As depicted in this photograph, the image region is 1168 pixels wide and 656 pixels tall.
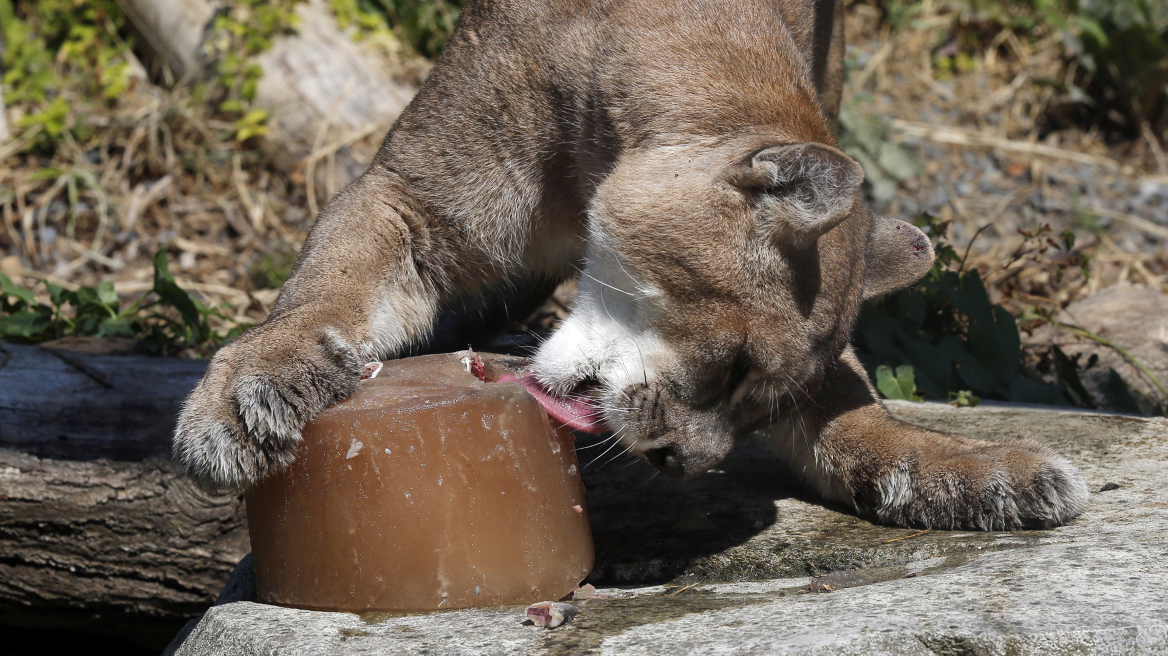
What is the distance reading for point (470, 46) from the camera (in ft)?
11.7

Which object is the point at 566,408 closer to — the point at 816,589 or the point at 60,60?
the point at 816,589

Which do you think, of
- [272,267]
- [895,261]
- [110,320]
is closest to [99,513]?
[110,320]

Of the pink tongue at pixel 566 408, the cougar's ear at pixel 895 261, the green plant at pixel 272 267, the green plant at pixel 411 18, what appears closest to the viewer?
the pink tongue at pixel 566 408

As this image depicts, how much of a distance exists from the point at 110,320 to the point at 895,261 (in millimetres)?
3735

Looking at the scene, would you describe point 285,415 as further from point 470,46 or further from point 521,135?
point 470,46

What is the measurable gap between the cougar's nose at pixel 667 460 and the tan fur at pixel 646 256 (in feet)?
0.05

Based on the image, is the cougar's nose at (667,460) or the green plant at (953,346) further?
the green plant at (953,346)

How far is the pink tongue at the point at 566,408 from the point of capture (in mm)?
2770

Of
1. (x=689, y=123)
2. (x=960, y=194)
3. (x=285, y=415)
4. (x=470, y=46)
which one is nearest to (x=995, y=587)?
(x=689, y=123)

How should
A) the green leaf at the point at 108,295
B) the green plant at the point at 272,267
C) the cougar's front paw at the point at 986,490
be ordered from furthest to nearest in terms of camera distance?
the green plant at the point at 272,267, the green leaf at the point at 108,295, the cougar's front paw at the point at 986,490

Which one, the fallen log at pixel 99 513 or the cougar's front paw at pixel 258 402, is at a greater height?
the cougar's front paw at pixel 258 402

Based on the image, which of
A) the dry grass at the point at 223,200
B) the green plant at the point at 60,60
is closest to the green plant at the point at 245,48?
the dry grass at the point at 223,200

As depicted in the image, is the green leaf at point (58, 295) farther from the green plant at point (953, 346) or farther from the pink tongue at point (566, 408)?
the green plant at point (953, 346)

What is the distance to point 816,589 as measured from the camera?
2.49m
